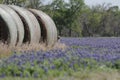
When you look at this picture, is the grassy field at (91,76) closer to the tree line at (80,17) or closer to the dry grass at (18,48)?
the dry grass at (18,48)

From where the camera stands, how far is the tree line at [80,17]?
7594 cm

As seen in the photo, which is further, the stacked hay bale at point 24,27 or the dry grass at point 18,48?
the stacked hay bale at point 24,27

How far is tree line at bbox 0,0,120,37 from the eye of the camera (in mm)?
75938

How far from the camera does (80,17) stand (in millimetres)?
90875

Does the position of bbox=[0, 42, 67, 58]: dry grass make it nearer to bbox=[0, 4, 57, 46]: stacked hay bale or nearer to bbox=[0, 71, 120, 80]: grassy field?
bbox=[0, 4, 57, 46]: stacked hay bale

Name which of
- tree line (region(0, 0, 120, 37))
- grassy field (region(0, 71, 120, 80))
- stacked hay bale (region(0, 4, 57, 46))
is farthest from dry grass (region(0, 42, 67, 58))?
tree line (region(0, 0, 120, 37))

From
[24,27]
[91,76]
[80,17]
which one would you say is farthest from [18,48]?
[80,17]

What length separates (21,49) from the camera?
60.7 ft

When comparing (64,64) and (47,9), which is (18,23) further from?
(47,9)

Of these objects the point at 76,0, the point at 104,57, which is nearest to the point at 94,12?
the point at 76,0

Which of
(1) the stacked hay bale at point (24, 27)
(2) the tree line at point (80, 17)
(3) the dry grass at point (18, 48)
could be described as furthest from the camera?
(2) the tree line at point (80, 17)

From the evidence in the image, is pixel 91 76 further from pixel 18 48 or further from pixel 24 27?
pixel 24 27

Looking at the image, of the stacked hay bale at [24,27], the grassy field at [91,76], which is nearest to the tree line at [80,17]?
the stacked hay bale at [24,27]

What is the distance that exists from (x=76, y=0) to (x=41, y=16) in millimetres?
57338
